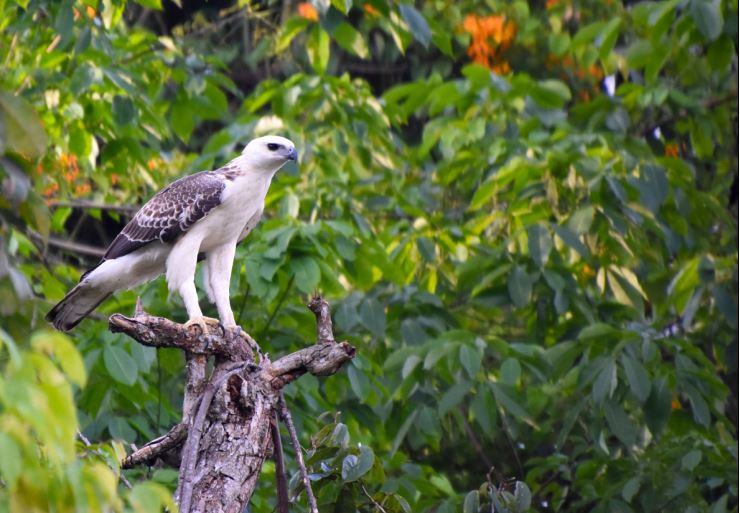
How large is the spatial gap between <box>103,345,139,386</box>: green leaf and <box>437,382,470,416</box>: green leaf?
1.50 metres

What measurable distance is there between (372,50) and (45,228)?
865cm

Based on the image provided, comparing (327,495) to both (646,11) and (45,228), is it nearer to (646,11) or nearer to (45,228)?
(45,228)

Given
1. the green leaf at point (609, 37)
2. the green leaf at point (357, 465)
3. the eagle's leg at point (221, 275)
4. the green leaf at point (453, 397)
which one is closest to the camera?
the green leaf at point (357, 465)

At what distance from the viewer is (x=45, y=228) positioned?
233 cm

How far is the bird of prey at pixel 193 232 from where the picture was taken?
557 centimetres

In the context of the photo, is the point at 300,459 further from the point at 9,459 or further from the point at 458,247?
the point at 458,247

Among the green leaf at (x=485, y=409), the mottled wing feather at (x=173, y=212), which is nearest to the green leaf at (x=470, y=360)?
the green leaf at (x=485, y=409)

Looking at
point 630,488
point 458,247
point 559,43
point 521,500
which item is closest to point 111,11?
point 458,247

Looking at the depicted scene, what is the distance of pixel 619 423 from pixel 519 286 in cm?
109

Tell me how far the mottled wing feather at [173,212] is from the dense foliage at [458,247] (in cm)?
50

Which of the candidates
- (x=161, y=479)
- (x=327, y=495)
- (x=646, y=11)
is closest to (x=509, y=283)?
(x=646, y=11)

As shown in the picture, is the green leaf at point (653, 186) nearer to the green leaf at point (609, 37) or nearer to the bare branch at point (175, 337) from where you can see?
the green leaf at point (609, 37)

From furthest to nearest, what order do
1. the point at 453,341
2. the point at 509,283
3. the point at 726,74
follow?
the point at 726,74 < the point at 509,283 < the point at 453,341

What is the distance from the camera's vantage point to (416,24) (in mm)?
5461
